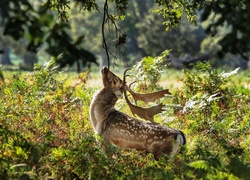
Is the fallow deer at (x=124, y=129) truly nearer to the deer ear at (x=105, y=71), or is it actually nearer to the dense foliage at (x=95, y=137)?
the deer ear at (x=105, y=71)

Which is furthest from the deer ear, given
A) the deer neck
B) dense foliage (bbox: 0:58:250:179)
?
dense foliage (bbox: 0:58:250:179)

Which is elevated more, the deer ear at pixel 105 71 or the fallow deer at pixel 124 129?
the deer ear at pixel 105 71

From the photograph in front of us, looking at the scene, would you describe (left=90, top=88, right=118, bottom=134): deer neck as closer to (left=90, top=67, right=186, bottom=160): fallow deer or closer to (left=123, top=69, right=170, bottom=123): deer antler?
(left=90, top=67, right=186, bottom=160): fallow deer

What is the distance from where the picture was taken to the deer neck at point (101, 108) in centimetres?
1059

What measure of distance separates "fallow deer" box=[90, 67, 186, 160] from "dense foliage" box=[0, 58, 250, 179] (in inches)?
6.3

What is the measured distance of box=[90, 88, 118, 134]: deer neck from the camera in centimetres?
1059

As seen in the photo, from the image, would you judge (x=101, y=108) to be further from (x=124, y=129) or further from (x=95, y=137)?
(x=95, y=137)

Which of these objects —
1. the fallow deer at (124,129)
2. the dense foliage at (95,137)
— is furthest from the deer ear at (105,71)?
the dense foliage at (95,137)

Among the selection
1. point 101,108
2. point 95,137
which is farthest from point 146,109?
point 95,137

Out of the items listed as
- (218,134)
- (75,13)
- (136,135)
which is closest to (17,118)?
(136,135)

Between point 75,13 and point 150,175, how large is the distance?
9027 cm

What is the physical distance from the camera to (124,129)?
33.2ft

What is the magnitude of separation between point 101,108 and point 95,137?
0.99 m

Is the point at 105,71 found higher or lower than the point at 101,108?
higher
